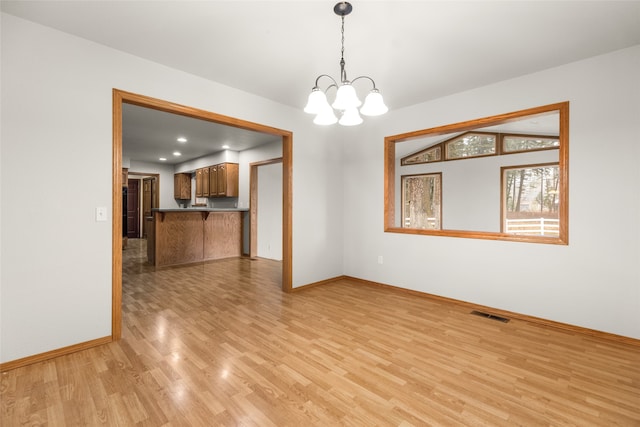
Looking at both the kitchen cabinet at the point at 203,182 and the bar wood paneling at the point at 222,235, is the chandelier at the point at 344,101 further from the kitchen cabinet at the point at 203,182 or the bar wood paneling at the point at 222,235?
the kitchen cabinet at the point at 203,182

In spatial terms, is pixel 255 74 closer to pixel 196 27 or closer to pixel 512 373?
pixel 196 27

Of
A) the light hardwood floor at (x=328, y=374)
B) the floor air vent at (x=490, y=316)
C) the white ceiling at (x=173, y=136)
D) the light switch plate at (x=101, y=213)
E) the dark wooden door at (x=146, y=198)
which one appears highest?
the white ceiling at (x=173, y=136)

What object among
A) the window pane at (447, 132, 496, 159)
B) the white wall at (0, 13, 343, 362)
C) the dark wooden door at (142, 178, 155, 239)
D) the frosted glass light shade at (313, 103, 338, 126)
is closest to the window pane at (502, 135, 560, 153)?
the window pane at (447, 132, 496, 159)

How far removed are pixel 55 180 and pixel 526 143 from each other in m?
7.66

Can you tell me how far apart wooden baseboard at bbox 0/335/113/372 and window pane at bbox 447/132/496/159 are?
24.4ft

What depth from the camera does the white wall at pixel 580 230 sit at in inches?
102

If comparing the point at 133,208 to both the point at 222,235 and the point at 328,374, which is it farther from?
the point at 328,374

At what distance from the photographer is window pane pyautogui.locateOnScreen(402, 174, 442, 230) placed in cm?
761

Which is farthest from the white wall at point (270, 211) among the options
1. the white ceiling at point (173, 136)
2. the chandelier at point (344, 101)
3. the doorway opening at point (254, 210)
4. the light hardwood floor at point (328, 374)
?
the chandelier at point (344, 101)

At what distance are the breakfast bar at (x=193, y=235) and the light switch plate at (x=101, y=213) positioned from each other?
10.2 ft

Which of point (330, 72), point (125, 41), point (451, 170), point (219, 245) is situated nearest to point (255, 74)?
point (330, 72)

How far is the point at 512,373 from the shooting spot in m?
2.08

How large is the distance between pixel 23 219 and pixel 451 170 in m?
7.60

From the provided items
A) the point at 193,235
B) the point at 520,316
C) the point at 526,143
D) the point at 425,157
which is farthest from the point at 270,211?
the point at 526,143
